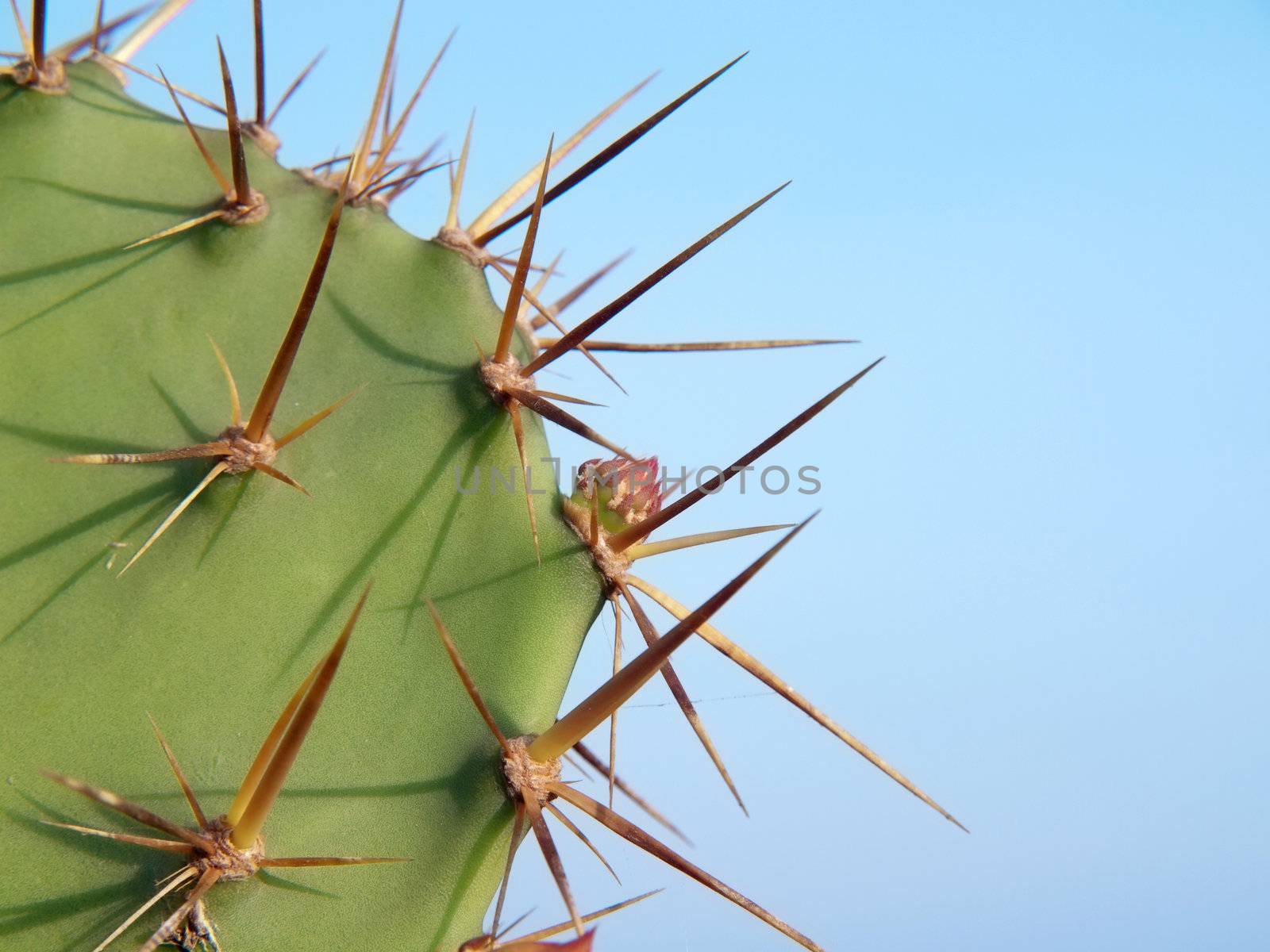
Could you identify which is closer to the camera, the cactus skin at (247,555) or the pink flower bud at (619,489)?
the cactus skin at (247,555)

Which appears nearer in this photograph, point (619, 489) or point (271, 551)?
point (271, 551)

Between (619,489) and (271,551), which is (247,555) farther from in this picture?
(619,489)

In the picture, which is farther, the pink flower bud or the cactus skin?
the pink flower bud

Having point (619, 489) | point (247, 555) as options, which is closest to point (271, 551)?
point (247, 555)

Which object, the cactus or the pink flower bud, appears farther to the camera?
the pink flower bud

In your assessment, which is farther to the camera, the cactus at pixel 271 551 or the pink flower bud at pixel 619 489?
the pink flower bud at pixel 619 489
